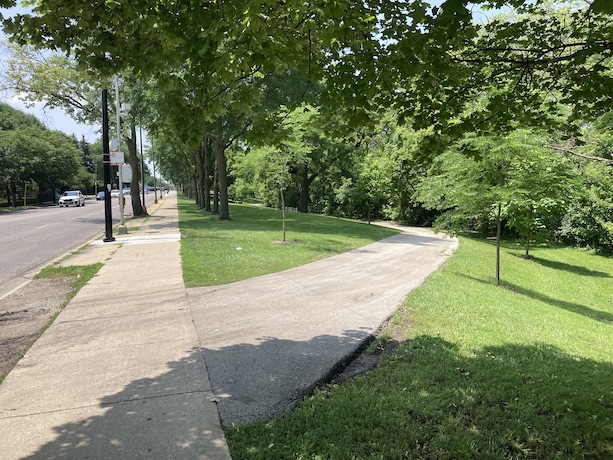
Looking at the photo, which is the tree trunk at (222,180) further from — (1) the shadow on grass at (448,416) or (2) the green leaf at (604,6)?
(2) the green leaf at (604,6)

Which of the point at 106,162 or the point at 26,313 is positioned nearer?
the point at 26,313

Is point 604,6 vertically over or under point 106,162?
under

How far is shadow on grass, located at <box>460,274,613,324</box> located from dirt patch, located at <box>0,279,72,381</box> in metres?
9.05

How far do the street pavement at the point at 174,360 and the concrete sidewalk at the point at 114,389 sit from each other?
0.01m

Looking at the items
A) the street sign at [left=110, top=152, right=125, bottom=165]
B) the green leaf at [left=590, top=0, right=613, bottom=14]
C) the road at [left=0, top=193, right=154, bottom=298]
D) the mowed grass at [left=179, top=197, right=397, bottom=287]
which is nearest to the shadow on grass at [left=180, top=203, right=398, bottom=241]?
the mowed grass at [left=179, top=197, right=397, bottom=287]

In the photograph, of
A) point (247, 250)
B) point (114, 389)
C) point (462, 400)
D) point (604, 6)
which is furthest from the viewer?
point (247, 250)

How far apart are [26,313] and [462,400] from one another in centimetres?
643

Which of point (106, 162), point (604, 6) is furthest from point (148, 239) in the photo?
point (604, 6)

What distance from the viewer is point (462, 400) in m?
3.83

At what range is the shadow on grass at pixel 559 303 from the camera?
9711mm

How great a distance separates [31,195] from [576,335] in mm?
65893

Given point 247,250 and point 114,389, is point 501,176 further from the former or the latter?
point 114,389

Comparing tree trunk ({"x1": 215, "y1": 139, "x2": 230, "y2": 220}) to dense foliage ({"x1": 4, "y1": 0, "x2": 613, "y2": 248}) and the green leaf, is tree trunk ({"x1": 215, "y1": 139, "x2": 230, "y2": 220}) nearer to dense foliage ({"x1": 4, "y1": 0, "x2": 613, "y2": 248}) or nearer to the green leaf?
dense foliage ({"x1": 4, "y1": 0, "x2": 613, "y2": 248})

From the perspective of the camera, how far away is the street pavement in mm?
3250
